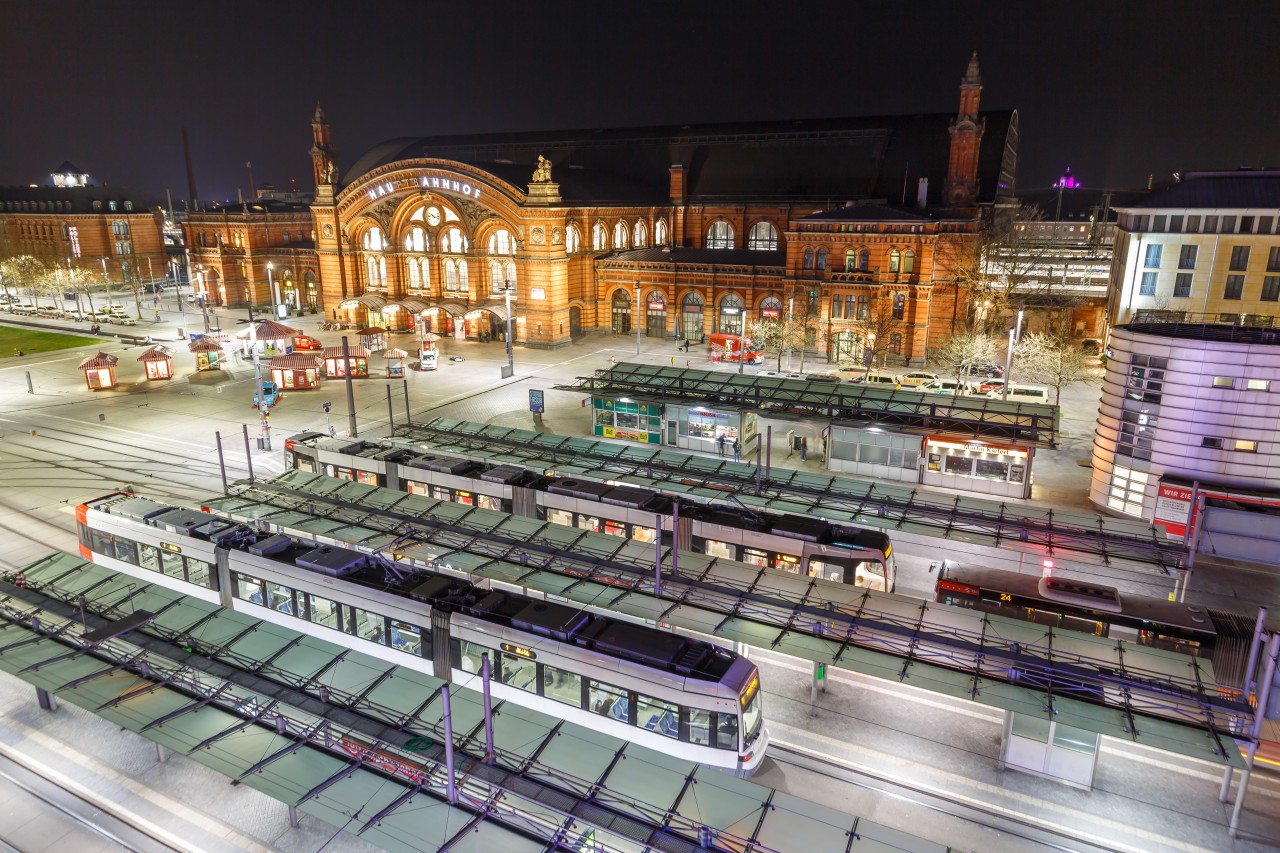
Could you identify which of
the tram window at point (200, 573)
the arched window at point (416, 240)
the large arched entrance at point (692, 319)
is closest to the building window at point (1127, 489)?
the tram window at point (200, 573)

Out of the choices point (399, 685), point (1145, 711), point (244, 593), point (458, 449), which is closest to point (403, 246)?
point (458, 449)

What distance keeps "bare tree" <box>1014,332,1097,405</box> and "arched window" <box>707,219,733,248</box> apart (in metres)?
30.7

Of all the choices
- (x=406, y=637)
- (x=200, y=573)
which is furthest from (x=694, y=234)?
(x=406, y=637)

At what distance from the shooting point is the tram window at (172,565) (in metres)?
22.3

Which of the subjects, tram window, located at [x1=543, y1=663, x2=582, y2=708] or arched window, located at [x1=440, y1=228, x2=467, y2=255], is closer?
tram window, located at [x1=543, y1=663, x2=582, y2=708]

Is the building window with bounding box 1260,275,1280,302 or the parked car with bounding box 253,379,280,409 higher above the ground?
the building window with bounding box 1260,275,1280,302

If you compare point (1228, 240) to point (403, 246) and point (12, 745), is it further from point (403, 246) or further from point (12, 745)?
point (403, 246)

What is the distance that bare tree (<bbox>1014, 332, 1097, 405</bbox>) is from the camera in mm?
46531

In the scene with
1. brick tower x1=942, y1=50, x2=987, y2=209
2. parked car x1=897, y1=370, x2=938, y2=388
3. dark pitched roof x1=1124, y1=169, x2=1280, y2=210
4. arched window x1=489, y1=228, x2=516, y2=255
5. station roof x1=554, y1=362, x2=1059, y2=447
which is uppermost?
brick tower x1=942, y1=50, x2=987, y2=209

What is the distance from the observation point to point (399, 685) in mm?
16719

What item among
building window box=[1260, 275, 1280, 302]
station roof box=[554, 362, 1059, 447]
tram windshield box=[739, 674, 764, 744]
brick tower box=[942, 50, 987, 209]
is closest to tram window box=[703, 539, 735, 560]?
tram windshield box=[739, 674, 764, 744]

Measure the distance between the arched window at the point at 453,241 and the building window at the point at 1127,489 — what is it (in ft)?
194

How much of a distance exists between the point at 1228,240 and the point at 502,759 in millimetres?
55673

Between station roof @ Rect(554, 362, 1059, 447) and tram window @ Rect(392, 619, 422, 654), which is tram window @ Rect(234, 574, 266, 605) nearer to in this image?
tram window @ Rect(392, 619, 422, 654)
